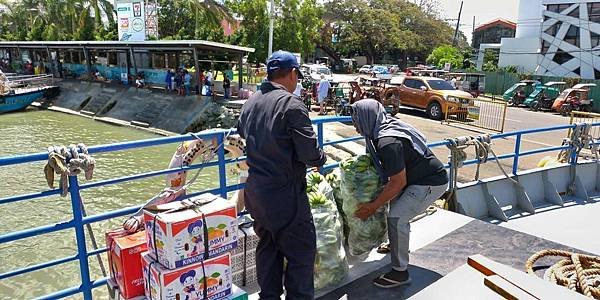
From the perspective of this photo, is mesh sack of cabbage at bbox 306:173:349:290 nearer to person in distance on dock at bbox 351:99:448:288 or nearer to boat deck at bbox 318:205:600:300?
boat deck at bbox 318:205:600:300

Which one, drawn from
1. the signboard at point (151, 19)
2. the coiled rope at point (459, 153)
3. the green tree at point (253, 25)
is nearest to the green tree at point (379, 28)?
the green tree at point (253, 25)

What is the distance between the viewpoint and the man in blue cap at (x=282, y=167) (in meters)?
2.41

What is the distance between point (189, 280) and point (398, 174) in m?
1.56

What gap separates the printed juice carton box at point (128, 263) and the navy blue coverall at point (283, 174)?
693 mm

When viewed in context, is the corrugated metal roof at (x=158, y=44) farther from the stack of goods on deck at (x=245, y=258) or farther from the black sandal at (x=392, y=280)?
the black sandal at (x=392, y=280)

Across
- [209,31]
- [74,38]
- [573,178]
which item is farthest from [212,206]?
[74,38]

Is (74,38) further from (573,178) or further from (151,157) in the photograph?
(573,178)

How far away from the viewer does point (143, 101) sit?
21.5 m

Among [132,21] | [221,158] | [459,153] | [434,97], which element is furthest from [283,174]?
[132,21]

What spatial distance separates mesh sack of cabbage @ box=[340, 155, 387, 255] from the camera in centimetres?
339

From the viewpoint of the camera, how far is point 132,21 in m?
24.2

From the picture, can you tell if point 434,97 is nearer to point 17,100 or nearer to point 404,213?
point 404,213

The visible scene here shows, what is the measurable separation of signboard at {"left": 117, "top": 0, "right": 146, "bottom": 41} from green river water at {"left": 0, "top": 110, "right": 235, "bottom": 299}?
5.98m

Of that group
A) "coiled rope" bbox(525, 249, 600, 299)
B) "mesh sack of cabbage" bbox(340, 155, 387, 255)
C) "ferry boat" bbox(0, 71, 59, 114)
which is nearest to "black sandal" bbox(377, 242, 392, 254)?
"mesh sack of cabbage" bbox(340, 155, 387, 255)
